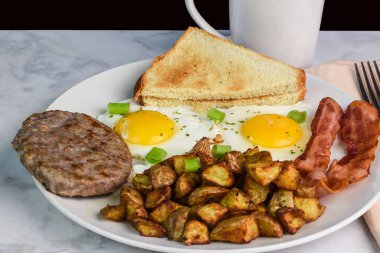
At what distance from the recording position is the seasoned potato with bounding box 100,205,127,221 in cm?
252

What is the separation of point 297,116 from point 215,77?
536mm

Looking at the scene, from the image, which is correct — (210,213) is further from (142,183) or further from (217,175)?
(142,183)

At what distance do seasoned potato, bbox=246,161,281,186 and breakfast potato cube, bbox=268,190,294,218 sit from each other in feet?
0.22

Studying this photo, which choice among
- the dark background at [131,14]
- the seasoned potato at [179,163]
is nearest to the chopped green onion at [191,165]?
the seasoned potato at [179,163]

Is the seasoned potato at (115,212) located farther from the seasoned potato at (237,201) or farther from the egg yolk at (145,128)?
the egg yolk at (145,128)

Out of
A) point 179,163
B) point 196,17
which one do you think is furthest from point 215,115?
point 196,17

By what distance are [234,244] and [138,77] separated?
5.12 ft

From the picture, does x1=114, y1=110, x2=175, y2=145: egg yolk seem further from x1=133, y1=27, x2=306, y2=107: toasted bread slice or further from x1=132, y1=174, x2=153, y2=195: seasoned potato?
x1=132, y1=174, x2=153, y2=195: seasoned potato

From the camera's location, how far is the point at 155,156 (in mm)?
2928

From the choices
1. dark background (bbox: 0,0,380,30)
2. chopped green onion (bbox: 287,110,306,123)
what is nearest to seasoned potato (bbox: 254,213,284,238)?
chopped green onion (bbox: 287,110,306,123)

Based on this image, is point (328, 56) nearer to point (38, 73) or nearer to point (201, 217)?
point (38, 73)

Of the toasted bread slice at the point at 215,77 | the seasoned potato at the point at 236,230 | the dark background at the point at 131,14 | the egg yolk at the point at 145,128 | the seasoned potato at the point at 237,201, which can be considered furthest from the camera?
the dark background at the point at 131,14

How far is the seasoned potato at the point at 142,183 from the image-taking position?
103 inches

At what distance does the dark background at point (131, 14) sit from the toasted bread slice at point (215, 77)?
5.11ft
